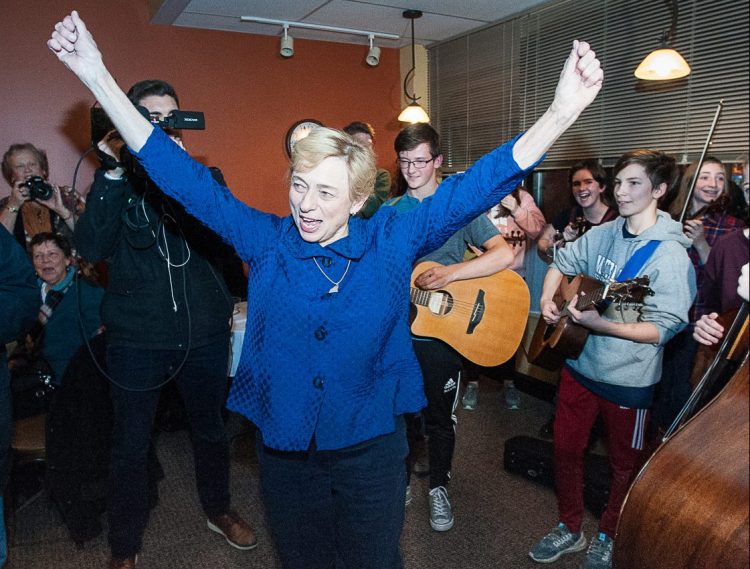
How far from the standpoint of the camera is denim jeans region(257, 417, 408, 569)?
1312mm

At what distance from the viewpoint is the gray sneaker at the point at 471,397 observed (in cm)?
377

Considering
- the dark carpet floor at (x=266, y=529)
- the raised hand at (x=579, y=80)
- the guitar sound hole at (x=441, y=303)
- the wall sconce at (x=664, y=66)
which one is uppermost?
the wall sconce at (x=664, y=66)

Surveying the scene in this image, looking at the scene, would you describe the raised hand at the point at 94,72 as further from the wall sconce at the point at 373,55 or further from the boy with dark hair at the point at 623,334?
the wall sconce at the point at 373,55

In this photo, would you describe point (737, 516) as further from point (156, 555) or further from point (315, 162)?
point (156, 555)

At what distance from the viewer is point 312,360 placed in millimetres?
1272

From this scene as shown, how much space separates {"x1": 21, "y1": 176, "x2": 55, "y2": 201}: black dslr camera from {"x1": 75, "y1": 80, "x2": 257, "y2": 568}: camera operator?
116 cm

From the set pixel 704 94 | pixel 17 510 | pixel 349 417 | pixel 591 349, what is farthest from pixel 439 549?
pixel 704 94

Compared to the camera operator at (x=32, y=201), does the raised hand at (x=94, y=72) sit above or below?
above

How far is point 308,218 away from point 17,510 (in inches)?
90.8

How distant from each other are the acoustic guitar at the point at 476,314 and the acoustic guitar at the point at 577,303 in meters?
0.27

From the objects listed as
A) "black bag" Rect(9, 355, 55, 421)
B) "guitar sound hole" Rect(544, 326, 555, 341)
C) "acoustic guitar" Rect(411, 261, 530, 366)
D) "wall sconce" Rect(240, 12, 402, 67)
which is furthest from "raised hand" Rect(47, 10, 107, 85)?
"wall sconce" Rect(240, 12, 402, 67)

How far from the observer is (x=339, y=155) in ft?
4.19

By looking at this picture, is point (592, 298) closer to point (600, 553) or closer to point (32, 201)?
point (600, 553)

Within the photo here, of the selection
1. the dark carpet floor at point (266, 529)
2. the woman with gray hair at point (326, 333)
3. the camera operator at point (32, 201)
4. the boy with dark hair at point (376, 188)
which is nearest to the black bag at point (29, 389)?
the dark carpet floor at point (266, 529)
